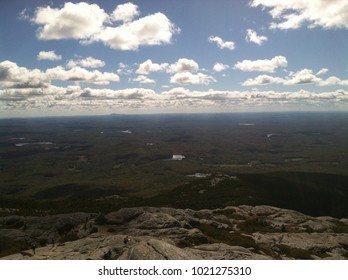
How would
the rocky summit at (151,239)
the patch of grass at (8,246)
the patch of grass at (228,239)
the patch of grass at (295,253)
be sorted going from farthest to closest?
the patch of grass at (228,239), the patch of grass at (295,253), the patch of grass at (8,246), the rocky summit at (151,239)

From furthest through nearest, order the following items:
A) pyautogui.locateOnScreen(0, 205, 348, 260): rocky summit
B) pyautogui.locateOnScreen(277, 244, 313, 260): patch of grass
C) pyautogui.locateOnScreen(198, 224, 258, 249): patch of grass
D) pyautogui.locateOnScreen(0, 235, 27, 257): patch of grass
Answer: pyautogui.locateOnScreen(198, 224, 258, 249): patch of grass < pyautogui.locateOnScreen(277, 244, 313, 260): patch of grass < pyautogui.locateOnScreen(0, 235, 27, 257): patch of grass < pyautogui.locateOnScreen(0, 205, 348, 260): rocky summit

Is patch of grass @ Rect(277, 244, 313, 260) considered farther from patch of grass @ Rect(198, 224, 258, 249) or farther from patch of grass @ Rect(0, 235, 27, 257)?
patch of grass @ Rect(0, 235, 27, 257)

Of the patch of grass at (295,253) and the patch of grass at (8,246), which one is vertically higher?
the patch of grass at (8,246)

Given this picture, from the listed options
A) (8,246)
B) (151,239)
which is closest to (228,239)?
(151,239)

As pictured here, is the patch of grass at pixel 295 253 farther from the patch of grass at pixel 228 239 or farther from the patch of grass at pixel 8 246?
the patch of grass at pixel 8 246

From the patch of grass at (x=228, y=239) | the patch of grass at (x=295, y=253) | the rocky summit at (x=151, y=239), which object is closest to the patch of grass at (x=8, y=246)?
the rocky summit at (x=151, y=239)

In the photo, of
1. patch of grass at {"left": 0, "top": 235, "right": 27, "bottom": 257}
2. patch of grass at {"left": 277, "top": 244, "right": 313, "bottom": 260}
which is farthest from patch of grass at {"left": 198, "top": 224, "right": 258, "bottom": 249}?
patch of grass at {"left": 0, "top": 235, "right": 27, "bottom": 257}

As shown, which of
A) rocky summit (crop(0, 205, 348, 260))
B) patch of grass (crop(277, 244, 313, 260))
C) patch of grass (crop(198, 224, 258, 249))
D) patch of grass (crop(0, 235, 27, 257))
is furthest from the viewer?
patch of grass (crop(198, 224, 258, 249))

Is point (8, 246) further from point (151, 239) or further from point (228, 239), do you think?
point (228, 239)
